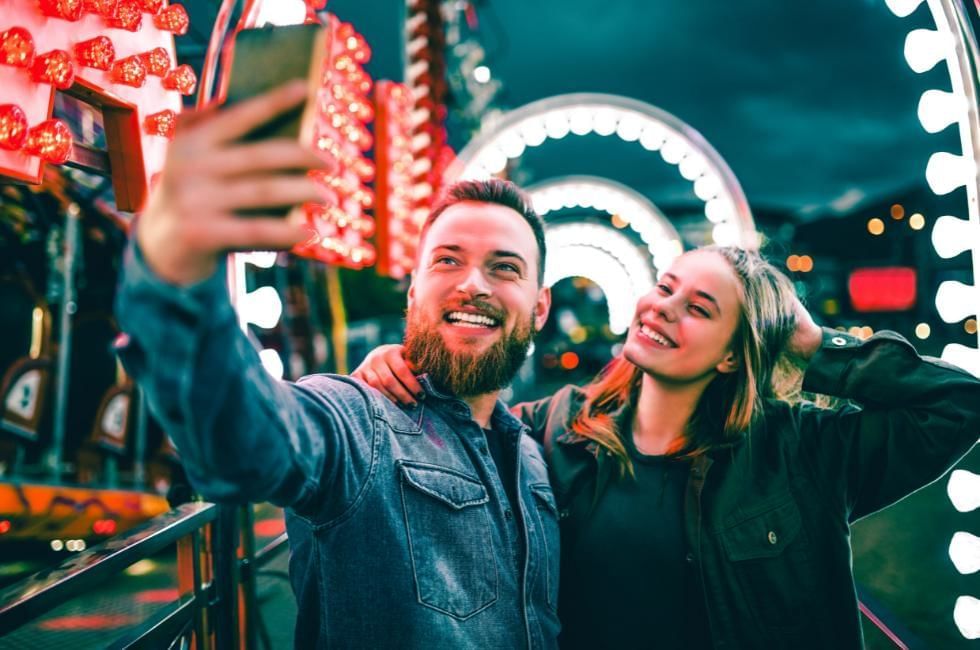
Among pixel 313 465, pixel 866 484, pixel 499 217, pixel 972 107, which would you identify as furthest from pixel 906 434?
pixel 313 465

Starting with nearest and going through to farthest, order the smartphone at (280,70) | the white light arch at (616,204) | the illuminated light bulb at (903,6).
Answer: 1. the smartphone at (280,70)
2. the illuminated light bulb at (903,6)
3. the white light arch at (616,204)

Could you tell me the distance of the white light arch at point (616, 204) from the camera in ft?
32.5

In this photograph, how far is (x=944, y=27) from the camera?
214 cm

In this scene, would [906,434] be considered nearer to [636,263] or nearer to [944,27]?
[944,27]

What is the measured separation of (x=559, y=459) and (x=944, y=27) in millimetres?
2143

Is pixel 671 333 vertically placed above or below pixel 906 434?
above

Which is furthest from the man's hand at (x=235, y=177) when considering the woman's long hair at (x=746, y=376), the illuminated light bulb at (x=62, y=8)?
the woman's long hair at (x=746, y=376)

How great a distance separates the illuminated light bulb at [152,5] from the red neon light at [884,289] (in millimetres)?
54063

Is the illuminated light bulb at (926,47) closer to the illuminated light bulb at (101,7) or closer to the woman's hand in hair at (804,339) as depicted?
the woman's hand in hair at (804,339)

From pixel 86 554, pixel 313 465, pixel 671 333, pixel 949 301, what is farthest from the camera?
pixel 671 333

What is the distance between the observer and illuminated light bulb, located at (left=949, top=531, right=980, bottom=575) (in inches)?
82.0

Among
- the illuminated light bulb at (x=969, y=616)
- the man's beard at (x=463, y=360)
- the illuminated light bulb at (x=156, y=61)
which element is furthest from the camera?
the illuminated light bulb at (x=156, y=61)

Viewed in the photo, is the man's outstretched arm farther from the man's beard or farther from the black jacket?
the black jacket

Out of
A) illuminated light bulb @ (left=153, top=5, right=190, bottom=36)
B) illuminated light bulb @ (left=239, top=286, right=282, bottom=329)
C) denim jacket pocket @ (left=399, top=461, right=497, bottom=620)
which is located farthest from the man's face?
illuminated light bulb @ (left=153, top=5, right=190, bottom=36)
